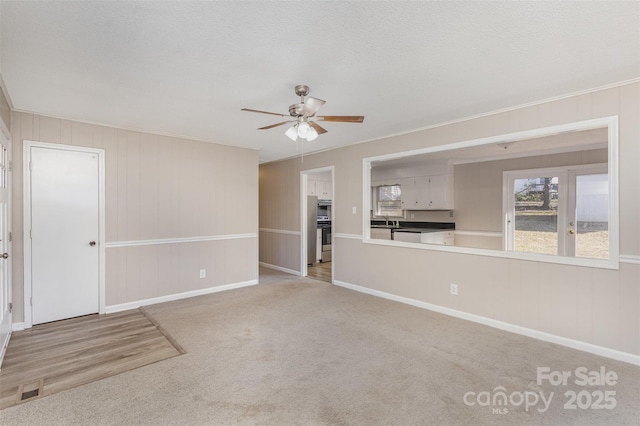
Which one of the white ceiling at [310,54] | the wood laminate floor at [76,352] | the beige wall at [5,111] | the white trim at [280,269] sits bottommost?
the wood laminate floor at [76,352]

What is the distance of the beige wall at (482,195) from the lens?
5492 millimetres

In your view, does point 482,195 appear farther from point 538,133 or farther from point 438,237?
point 538,133

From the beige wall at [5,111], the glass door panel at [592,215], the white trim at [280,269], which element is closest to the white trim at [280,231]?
the white trim at [280,269]

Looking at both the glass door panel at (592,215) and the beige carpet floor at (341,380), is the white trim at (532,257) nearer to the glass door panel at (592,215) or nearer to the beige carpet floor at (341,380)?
the beige carpet floor at (341,380)

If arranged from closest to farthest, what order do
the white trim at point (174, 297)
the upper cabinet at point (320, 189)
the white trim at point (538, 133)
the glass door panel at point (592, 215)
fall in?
the white trim at point (538, 133), the white trim at point (174, 297), the glass door panel at point (592, 215), the upper cabinet at point (320, 189)

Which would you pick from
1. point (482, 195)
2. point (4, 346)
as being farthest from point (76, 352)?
point (482, 195)

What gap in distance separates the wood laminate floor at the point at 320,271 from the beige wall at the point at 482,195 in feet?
9.17

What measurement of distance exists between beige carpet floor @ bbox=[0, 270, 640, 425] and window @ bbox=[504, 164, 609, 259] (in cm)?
255

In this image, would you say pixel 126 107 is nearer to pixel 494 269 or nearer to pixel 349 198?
pixel 349 198

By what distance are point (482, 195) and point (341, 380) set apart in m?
4.92

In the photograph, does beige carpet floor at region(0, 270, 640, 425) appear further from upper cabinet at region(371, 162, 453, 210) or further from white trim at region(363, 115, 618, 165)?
upper cabinet at region(371, 162, 453, 210)

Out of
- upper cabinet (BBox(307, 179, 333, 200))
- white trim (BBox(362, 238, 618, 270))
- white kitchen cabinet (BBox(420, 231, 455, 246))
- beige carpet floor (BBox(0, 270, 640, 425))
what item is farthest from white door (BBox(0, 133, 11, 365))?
white kitchen cabinet (BBox(420, 231, 455, 246))

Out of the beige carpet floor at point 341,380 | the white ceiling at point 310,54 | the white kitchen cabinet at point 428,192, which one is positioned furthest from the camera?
the white kitchen cabinet at point 428,192

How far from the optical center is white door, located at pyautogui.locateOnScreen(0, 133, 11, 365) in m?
2.78
